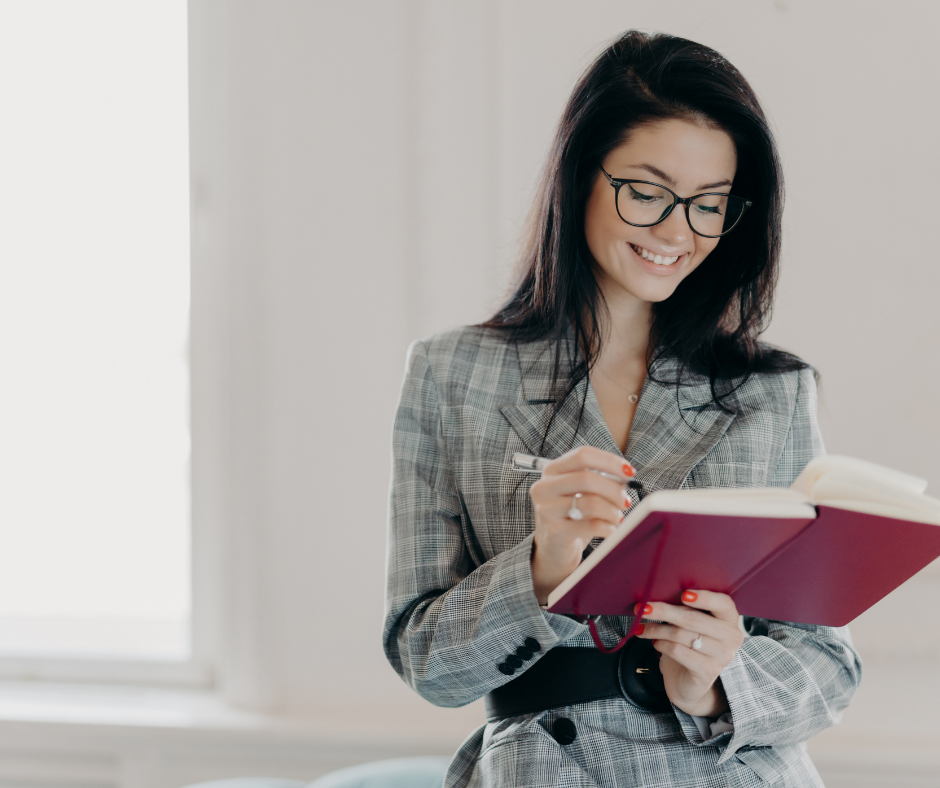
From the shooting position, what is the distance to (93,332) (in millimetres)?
2232

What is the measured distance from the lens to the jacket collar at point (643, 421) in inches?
45.3

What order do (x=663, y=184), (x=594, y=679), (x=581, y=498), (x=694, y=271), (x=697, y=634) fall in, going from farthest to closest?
(x=694, y=271) < (x=663, y=184) < (x=594, y=679) < (x=697, y=634) < (x=581, y=498)

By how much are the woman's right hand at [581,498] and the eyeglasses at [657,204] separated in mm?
444

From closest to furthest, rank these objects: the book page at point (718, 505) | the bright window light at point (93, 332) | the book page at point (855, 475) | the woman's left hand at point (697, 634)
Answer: the book page at point (718, 505), the book page at point (855, 475), the woman's left hand at point (697, 634), the bright window light at point (93, 332)

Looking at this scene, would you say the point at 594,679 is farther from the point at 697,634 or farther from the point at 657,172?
the point at 657,172

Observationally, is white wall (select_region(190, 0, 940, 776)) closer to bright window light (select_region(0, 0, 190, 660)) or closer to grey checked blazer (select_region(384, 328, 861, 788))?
bright window light (select_region(0, 0, 190, 660))

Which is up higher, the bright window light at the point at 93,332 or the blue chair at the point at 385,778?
the bright window light at the point at 93,332

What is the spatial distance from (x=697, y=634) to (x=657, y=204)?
0.59m

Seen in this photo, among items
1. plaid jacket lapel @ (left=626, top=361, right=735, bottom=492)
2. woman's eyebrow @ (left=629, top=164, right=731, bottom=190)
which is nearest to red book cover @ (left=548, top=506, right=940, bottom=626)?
plaid jacket lapel @ (left=626, top=361, right=735, bottom=492)

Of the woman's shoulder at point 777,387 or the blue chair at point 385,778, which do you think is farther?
the blue chair at point 385,778

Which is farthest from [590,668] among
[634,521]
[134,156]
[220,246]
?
[134,156]

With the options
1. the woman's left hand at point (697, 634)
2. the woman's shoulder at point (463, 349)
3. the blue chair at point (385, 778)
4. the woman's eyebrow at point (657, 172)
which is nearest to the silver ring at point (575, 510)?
the woman's left hand at point (697, 634)

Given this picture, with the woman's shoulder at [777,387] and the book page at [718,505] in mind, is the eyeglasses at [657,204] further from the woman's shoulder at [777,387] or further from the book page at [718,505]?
the book page at [718,505]

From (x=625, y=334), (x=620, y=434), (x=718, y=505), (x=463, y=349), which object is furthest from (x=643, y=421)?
(x=718, y=505)
